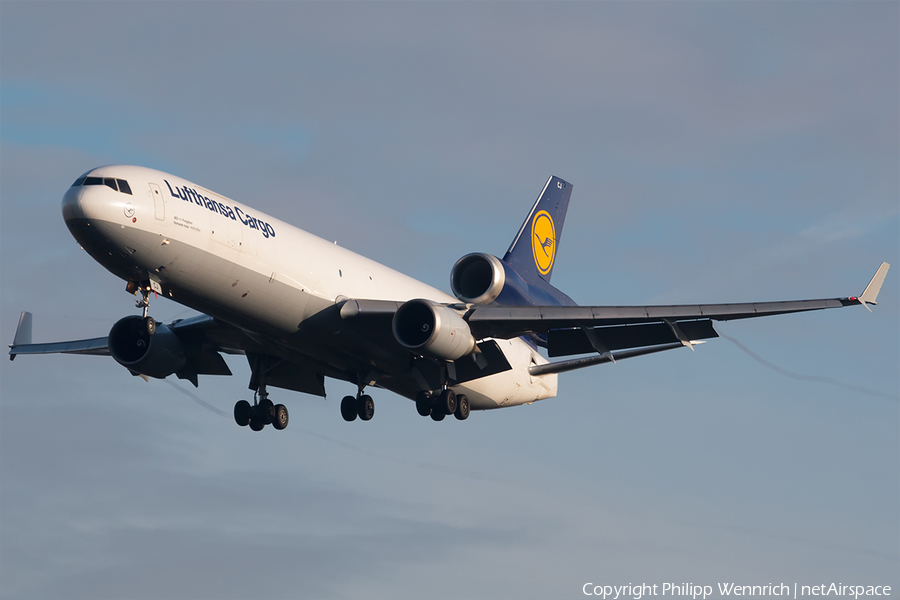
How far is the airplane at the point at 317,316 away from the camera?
93.5 feet

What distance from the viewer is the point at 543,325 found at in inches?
1344

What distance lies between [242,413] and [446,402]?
289 inches

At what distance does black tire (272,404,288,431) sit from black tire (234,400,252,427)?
2.98 ft

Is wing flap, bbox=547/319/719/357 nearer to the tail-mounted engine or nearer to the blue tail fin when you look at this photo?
the tail-mounted engine

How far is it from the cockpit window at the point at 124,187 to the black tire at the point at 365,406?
40.8 feet

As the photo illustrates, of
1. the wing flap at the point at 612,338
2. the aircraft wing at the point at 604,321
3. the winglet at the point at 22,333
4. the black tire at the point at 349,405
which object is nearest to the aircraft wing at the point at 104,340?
the winglet at the point at 22,333

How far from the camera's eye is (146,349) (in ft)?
118

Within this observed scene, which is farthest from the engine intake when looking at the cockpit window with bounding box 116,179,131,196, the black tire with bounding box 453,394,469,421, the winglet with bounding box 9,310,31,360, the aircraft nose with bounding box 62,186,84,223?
the winglet with bounding box 9,310,31,360

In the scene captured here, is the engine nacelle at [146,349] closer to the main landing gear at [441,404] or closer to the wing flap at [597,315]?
the main landing gear at [441,404]

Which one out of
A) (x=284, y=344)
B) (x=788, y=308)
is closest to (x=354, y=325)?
(x=284, y=344)

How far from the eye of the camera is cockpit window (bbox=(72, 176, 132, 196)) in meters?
28.0

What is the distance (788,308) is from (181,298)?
17.4 m

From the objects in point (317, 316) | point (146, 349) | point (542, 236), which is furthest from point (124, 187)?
point (542, 236)

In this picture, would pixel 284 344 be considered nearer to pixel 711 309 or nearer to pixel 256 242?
pixel 256 242
